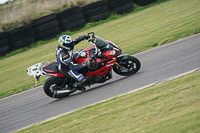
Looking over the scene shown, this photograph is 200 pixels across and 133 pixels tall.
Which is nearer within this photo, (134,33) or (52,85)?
(52,85)

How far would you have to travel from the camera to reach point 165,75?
21.5 feet

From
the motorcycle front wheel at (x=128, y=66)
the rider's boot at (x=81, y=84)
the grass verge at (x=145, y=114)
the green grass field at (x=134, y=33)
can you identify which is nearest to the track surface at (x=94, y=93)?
the motorcycle front wheel at (x=128, y=66)

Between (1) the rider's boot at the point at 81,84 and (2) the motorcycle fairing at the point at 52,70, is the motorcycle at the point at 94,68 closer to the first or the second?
(2) the motorcycle fairing at the point at 52,70

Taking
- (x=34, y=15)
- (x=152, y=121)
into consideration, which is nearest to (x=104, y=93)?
(x=152, y=121)

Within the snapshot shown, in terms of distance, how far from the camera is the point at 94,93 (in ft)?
22.5

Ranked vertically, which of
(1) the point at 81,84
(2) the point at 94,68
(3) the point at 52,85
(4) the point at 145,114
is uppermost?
(2) the point at 94,68

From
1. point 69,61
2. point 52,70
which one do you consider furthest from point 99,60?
point 52,70

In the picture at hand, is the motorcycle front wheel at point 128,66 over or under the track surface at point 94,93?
over

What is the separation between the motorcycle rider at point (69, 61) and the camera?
6520mm

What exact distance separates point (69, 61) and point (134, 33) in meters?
6.84

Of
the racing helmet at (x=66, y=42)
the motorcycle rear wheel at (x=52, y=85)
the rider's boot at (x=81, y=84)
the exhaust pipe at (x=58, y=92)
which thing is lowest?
the exhaust pipe at (x=58, y=92)

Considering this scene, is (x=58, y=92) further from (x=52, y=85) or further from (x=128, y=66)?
(x=128, y=66)

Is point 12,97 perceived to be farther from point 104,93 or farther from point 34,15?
point 34,15

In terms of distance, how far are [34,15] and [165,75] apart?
43.9ft
